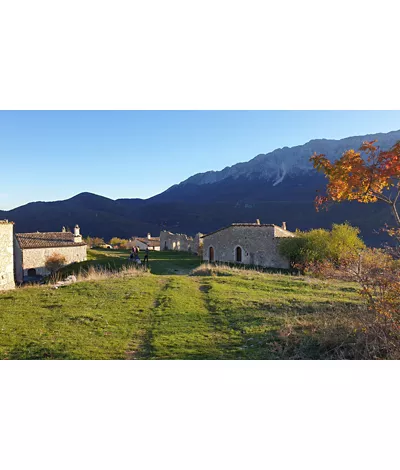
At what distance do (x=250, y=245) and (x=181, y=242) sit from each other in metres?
18.9

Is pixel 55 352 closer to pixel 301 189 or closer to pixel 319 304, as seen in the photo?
pixel 319 304

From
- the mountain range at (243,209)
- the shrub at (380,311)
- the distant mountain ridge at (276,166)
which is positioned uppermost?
the distant mountain ridge at (276,166)

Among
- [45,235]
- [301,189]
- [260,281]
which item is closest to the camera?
[260,281]

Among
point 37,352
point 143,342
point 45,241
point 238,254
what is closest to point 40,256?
point 45,241

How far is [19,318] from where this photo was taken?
7559 mm

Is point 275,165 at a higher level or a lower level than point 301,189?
higher

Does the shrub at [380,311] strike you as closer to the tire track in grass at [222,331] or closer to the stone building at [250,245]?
the tire track in grass at [222,331]

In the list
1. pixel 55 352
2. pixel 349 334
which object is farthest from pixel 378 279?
pixel 55 352

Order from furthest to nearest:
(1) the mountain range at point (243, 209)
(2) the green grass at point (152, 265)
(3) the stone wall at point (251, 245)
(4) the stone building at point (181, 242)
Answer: (1) the mountain range at point (243, 209), (4) the stone building at point (181, 242), (3) the stone wall at point (251, 245), (2) the green grass at point (152, 265)

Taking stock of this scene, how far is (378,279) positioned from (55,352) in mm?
5791

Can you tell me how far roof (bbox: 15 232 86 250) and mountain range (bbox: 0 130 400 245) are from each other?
37.1 m

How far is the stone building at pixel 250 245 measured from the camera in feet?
82.5

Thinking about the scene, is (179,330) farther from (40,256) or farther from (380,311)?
(40,256)

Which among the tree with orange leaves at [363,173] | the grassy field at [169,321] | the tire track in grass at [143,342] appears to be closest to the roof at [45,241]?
the grassy field at [169,321]
